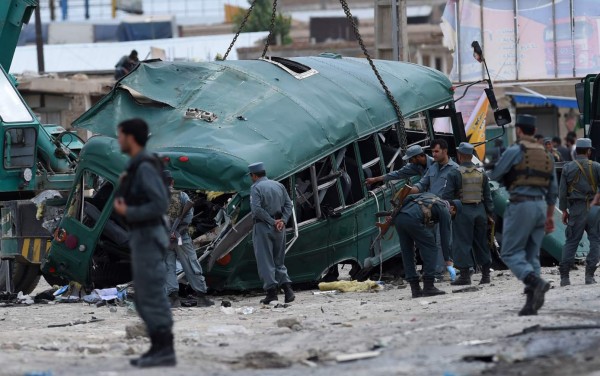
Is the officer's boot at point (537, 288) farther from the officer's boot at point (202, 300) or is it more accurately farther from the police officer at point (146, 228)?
the officer's boot at point (202, 300)

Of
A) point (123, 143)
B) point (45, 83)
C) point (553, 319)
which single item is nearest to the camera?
point (123, 143)

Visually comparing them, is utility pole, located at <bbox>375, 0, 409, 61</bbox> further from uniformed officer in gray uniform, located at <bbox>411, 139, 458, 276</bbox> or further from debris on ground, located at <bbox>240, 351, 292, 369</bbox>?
debris on ground, located at <bbox>240, 351, 292, 369</bbox>

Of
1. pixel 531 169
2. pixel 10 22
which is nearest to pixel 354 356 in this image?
pixel 531 169

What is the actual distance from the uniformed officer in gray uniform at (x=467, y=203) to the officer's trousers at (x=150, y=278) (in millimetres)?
7265

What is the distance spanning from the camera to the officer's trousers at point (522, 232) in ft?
40.4

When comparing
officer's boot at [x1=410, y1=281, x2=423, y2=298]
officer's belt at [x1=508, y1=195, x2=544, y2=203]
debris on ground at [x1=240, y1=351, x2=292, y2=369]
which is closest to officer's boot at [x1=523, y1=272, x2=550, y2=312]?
officer's belt at [x1=508, y1=195, x2=544, y2=203]

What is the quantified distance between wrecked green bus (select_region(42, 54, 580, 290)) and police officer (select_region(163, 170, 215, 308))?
0.89 ft

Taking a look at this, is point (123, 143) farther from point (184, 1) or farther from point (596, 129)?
point (184, 1)

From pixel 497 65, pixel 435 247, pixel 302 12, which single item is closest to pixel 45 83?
pixel 497 65

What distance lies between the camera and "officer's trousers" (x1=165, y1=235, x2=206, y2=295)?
51.9 ft

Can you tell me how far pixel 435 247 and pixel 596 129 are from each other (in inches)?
226

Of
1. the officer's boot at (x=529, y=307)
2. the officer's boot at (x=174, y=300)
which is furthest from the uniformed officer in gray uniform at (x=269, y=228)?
the officer's boot at (x=529, y=307)

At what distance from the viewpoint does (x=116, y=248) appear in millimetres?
16906

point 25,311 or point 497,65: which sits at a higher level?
point 497,65
